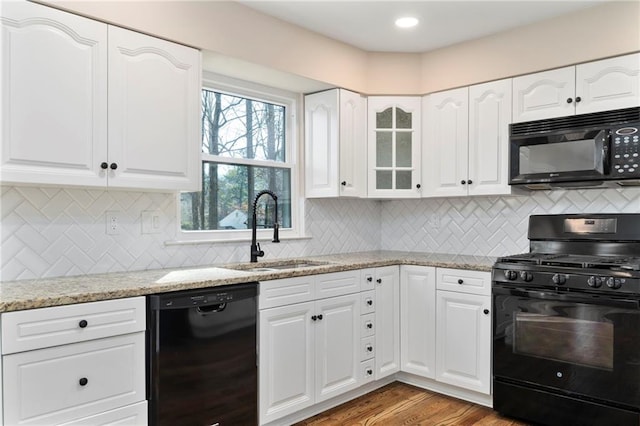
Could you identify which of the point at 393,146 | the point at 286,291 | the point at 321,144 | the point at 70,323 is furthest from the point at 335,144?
the point at 70,323

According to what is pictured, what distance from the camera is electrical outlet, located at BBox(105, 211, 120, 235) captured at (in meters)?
2.47

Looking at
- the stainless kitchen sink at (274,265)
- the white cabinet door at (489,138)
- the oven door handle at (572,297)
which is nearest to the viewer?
the oven door handle at (572,297)

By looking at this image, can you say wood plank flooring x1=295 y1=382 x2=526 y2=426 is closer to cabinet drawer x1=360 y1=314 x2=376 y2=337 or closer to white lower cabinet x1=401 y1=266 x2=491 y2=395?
white lower cabinet x1=401 y1=266 x2=491 y2=395

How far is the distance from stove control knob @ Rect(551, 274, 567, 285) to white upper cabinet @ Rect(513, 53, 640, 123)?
1026mm

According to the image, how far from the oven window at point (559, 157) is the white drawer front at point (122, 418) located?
255 centimetres

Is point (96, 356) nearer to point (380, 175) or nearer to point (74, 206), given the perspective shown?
A: point (74, 206)

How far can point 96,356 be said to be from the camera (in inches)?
73.3

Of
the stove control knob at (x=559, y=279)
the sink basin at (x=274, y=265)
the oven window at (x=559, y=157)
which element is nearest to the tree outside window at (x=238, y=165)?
the sink basin at (x=274, y=265)

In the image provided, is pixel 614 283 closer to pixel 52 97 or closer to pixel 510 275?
pixel 510 275

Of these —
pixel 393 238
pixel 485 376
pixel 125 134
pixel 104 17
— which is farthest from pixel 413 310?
pixel 104 17

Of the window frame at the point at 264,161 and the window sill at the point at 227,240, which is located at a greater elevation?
the window frame at the point at 264,161

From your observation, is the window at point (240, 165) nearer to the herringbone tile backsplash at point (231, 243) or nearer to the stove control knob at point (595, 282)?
the herringbone tile backsplash at point (231, 243)

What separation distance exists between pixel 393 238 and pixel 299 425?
73.1 inches

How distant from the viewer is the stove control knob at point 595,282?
95.9 inches
